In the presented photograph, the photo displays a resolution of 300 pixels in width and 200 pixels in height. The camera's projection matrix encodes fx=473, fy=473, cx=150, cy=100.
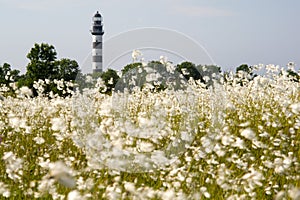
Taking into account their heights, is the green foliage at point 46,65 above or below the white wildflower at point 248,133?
above

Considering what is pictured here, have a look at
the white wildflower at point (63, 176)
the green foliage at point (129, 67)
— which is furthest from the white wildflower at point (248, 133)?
the green foliage at point (129, 67)

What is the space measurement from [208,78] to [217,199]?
5051 millimetres

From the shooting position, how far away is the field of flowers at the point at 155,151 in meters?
3.68

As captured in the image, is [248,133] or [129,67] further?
[129,67]

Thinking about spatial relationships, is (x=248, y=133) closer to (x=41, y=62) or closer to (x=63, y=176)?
(x=63, y=176)

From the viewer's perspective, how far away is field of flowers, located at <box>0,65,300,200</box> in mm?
3682

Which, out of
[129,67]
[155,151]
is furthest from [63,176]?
[129,67]

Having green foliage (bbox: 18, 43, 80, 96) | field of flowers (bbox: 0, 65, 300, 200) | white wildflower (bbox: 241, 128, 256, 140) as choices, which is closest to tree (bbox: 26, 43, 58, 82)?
green foliage (bbox: 18, 43, 80, 96)

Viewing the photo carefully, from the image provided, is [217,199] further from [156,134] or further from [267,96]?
[267,96]

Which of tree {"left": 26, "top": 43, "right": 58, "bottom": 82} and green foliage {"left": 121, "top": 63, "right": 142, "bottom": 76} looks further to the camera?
tree {"left": 26, "top": 43, "right": 58, "bottom": 82}

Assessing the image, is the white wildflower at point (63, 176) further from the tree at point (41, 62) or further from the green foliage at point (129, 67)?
the tree at point (41, 62)

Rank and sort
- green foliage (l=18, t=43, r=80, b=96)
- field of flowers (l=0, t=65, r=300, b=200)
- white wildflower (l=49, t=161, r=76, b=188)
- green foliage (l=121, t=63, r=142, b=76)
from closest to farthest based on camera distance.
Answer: white wildflower (l=49, t=161, r=76, b=188) → field of flowers (l=0, t=65, r=300, b=200) → green foliage (l=121, t=63, r=142, b=76) → green foliage (l=18, t=43, r=80, b=96)

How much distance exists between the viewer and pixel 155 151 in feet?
16.9

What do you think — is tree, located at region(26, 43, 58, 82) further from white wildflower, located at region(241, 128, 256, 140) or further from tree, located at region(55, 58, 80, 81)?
white wildflower, located at region(241, 128, 256, 140)
